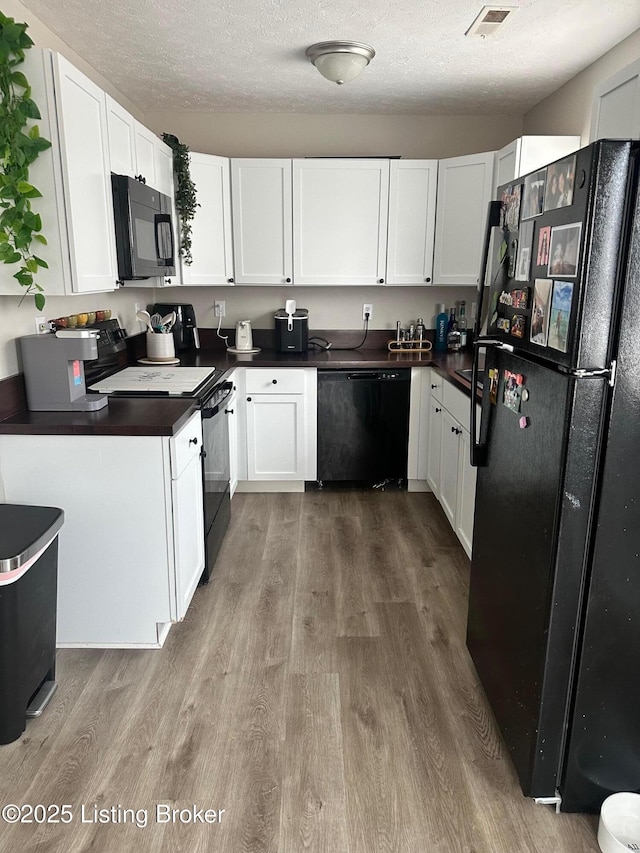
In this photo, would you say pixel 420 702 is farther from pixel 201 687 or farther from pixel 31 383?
pixel 31 383

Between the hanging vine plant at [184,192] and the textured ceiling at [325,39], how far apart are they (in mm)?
317

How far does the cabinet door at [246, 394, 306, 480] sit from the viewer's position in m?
3.93

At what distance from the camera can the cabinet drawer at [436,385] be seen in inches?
145

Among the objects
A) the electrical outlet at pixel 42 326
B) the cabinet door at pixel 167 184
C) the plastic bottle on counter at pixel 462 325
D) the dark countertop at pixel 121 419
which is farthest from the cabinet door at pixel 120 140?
the plastic bottle on counter at pixel 462 325

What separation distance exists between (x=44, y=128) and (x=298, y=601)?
81.6 inches

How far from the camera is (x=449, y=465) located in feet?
11.3

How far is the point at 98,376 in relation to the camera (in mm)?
3002

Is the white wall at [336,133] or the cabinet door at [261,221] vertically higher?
the white wall at [336,133]

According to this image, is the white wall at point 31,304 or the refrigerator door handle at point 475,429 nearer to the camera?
the refrigerator door handle at point 475,429

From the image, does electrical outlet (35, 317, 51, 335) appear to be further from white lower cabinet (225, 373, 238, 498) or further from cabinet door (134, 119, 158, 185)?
white lower cabinet (225, 373, 238, 498)

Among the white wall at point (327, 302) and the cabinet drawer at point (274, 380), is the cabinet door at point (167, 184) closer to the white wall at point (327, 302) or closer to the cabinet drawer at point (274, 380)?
the white wall at point (327, 302)

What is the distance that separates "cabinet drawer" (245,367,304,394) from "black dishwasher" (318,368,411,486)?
0.15 m

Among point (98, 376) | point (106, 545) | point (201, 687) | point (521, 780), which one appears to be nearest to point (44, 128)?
point (98, 376)

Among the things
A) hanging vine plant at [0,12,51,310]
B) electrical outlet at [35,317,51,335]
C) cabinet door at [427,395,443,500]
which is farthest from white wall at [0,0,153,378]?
cabinet door at [427,395,443,500]
